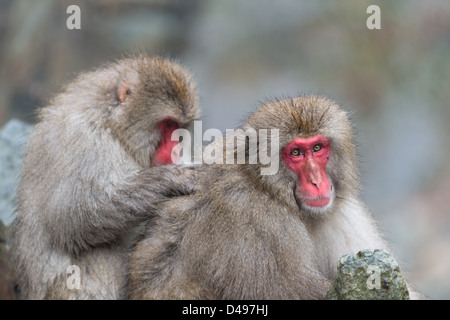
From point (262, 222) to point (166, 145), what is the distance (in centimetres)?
214

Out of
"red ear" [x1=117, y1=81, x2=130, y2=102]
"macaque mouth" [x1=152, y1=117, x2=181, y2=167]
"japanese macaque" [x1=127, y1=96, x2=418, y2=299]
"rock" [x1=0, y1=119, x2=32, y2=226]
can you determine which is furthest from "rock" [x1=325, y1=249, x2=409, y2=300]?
"rock" [x1=0, y1=119, x2=32, y2=226]

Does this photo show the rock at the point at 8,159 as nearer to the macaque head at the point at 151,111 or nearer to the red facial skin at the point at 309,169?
the macaque head at the point at 151,111

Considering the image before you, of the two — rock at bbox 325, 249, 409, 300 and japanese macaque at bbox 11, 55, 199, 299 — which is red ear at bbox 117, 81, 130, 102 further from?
rock at bbox 325, 249, 409, 300

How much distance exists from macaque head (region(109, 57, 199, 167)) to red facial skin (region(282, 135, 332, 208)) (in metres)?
1.96

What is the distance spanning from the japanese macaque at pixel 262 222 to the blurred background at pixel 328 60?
286 inches

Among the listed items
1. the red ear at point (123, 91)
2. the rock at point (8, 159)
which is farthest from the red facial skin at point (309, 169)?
the rock at point (8, 159)

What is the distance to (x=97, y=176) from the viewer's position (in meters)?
6.40

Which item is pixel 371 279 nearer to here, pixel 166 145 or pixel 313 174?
pixel 313 174

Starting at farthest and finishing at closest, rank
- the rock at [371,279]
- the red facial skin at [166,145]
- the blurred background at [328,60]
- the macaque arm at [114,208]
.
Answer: the blurred background at [328,60]
the red facial skin at [166,145]
the macaque arm at [114,208]
the rock at [371,279]

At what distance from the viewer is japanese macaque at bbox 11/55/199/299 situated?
6.28 m

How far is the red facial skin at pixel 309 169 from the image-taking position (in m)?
5.32
